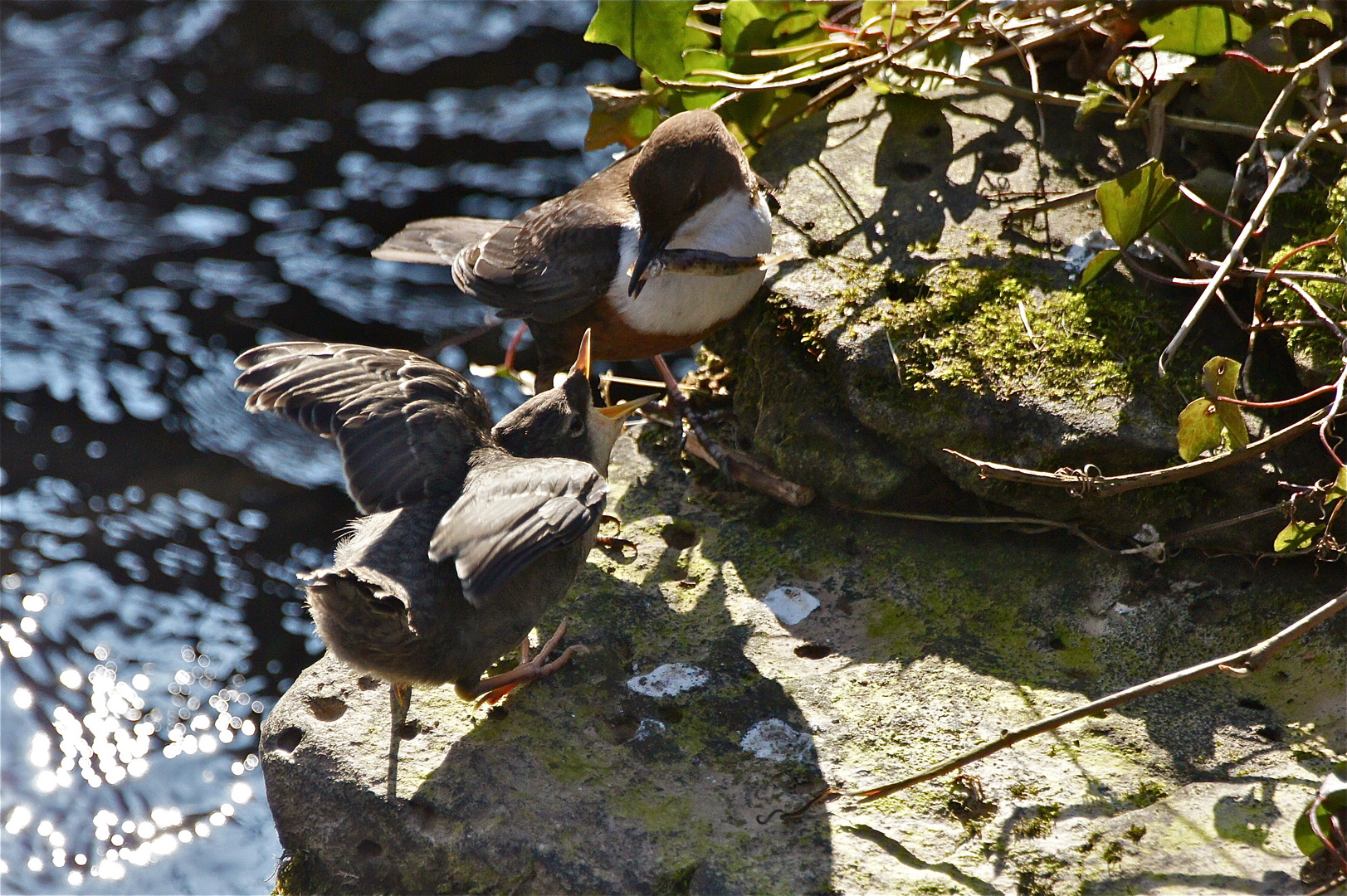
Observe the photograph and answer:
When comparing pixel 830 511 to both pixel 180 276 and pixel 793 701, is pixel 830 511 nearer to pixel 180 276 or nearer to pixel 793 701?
pixel 793 701

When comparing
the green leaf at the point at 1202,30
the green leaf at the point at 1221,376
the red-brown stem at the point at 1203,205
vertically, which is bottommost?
the green leaf at the point at 1221,376

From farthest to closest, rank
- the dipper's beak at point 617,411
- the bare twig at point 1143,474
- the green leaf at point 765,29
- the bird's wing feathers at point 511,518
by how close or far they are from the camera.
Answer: the green leaf at point 765,29
the dipper's beak at point 617,411
the bare twig at point 1143,474
the bird's wing feathers at point 511,518

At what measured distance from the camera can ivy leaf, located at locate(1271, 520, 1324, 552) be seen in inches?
100

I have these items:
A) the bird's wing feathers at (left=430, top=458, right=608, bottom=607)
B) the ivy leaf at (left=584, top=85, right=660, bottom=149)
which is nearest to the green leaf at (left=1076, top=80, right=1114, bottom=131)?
the ivy leaf at (left=584, top=85, right=660, bottom=149)

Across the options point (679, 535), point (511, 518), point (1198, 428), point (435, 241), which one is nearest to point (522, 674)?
point (511, 518)

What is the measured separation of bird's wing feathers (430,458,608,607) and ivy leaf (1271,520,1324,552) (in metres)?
1.59

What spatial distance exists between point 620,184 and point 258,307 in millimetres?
2002

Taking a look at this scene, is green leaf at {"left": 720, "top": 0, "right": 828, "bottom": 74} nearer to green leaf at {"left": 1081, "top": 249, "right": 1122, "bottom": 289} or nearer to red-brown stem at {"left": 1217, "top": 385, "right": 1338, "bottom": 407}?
green leaf at {"left": 1081, "top": 249, "right": 1122, "bottom": 289}

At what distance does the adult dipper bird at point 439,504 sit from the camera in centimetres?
251

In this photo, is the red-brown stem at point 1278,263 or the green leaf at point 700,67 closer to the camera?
the red-brown stem at point 1278,263

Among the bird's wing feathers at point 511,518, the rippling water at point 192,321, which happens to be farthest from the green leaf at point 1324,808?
the rippling water at point 192,321

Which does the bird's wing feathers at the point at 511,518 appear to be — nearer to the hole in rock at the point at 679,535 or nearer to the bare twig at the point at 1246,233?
the hole in rock at the point at 679,535

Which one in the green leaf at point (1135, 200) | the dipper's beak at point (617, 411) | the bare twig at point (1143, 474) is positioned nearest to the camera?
the bare twig at point (1143, 474)

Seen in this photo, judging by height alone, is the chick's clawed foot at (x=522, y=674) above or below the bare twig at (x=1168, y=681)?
below
